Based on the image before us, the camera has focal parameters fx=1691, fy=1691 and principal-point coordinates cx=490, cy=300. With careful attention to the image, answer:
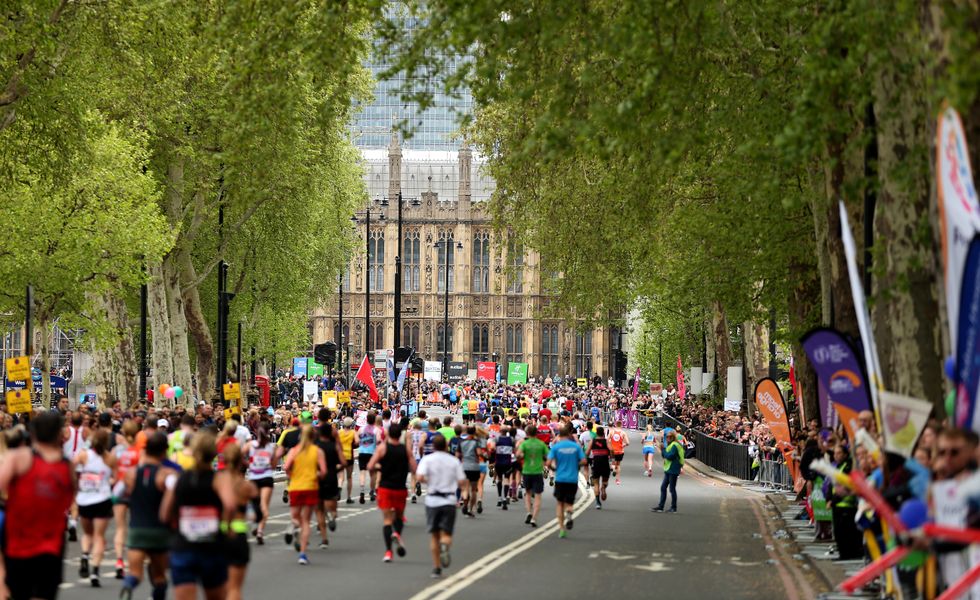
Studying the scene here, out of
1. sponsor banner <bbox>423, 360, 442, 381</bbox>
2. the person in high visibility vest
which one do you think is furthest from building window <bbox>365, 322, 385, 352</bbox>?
the person in high visibility vest

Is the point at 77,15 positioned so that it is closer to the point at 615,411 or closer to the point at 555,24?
the point at 555,24

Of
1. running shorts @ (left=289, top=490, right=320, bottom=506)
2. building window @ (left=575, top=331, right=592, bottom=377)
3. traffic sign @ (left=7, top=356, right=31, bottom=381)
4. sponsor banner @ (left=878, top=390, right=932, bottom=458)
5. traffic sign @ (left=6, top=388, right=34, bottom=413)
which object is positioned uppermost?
building window @ (left=575, top=331, right=592, bottom=377)

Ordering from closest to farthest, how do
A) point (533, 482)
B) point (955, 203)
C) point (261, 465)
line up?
point (955, 203) < point (261, 465) < point (533, 482)

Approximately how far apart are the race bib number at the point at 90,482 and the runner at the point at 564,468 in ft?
27.9

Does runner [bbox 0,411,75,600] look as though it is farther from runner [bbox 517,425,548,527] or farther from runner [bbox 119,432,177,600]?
runner [bbox 517,425,548,527]

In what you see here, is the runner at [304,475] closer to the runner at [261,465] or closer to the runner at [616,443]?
the runner at [261,465]

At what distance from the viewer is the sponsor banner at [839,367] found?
1580cm

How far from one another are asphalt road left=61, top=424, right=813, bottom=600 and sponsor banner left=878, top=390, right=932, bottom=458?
3.64 m

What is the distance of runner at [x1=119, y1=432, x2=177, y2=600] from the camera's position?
12.8 meters

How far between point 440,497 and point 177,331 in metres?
32.8

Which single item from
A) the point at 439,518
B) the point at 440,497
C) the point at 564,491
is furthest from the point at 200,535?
the point at 564,491

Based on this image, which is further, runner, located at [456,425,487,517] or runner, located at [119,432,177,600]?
runner, located at [456,425,487,517]

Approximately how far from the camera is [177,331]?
4931 centimetres

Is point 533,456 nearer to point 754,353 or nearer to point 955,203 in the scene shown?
point 955,203
